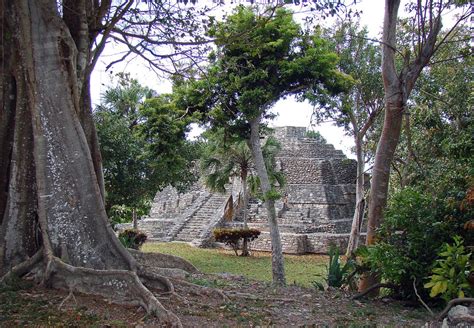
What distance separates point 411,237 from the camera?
567cm

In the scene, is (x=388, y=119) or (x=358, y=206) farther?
(x=358, y=206)

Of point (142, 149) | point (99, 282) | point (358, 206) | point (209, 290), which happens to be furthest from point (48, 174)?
point (358, 206)

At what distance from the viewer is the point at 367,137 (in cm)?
1931

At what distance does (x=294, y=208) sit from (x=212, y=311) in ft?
68.2

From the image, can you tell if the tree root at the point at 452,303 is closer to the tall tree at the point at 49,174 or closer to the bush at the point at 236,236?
the tall tree at the point at 49,174

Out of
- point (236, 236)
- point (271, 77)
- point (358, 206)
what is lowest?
point (236, 236)

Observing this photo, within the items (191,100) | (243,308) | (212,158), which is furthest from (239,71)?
(243,308)

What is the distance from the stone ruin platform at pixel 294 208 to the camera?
21391mm

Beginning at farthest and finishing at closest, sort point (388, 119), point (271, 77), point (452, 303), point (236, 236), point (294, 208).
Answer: point (294, 208), point (236, 236), point (271, 77), point (388, 119), point (452, 303)

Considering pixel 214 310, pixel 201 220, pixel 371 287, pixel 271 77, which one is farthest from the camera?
pixel 201 220

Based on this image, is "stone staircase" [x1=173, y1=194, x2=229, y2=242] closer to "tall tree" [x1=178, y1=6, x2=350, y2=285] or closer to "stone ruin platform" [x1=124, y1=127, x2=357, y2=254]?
"stone ruin platform" [x1=124, y1=127, x2=357, y2=254]

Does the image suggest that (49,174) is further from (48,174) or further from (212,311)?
(212,311)

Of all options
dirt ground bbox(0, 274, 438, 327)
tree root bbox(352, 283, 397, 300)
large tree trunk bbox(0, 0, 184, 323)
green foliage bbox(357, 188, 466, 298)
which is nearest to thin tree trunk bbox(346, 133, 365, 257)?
tree root bbox(352, 283, 397, 300)

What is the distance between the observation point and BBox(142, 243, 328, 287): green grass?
1407cm
